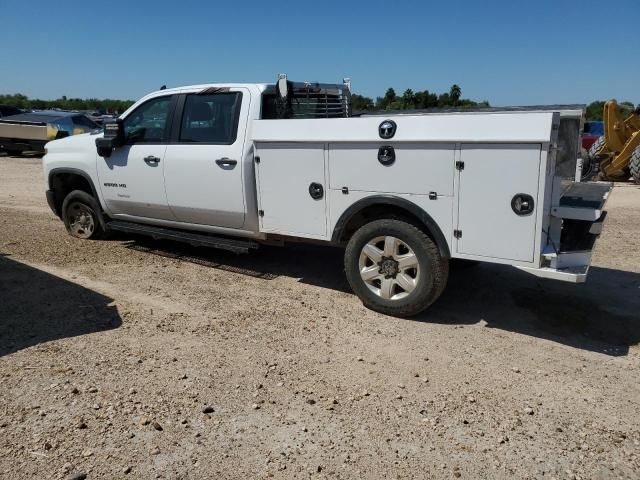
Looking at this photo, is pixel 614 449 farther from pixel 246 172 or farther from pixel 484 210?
pixel 246 172

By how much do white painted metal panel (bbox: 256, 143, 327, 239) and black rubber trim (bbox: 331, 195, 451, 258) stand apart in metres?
0.31

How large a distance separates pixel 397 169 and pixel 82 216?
16.5 ft

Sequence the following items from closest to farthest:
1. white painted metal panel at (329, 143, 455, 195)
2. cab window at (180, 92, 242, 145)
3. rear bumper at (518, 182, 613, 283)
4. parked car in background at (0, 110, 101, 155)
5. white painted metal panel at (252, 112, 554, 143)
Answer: white painted metal panel at (252, 112, 554, 143)
rear bumper at (518, 182, 613, 283)
white painted metal panel at (329, 143, 455, 195)
cab window at (180, 92, 242, 145)
parked car in background at (0, 110, 101, 155)

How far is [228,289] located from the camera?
19.5 feet

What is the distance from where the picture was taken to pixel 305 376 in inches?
159

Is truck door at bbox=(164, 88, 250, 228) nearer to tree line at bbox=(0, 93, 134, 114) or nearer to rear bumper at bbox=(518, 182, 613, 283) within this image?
rear bumper at bbox=(518, 182, 613, 283)

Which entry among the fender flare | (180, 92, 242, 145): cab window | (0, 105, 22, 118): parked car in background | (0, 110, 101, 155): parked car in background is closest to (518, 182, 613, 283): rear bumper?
(180, 92, 242, 145): cab window

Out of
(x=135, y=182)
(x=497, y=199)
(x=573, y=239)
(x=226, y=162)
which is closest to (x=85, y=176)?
(x=135, y=182)

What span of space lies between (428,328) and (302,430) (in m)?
1.93

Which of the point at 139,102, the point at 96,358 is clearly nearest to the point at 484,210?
the point at 96,358

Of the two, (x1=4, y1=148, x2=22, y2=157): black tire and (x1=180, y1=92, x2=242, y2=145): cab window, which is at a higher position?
(x1=180, y1=92, x2=242, y2=145): cab window

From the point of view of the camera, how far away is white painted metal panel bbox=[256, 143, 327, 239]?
5.35 m

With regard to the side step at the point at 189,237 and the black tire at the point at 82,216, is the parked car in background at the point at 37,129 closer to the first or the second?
the black tire at the point at 82,216

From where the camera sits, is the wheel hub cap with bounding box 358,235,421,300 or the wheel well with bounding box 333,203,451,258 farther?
the wheel hub cap with bounding box 358,235,421,300
